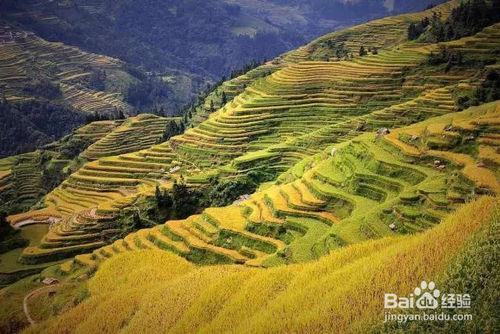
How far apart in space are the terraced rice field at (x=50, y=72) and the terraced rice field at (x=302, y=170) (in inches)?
3725

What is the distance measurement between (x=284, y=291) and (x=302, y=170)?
2523 centimetres

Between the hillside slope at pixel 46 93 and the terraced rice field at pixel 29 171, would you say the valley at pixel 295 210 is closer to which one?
the terraced rice field at pixel 29 171

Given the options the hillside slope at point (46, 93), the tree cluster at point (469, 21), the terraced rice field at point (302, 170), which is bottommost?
the hillside slope at point (46, 93)

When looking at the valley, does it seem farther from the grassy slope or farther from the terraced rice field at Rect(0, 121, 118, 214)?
the terraced rice field at Rect(0, 121, 118, 214)

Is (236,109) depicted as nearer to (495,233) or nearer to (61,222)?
(61,222)

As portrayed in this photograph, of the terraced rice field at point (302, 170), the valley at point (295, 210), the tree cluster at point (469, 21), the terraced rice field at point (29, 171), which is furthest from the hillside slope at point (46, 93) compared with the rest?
the tree cluster at point (469, 21)

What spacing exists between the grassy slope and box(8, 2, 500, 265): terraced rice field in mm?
4944

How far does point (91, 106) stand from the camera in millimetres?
167750

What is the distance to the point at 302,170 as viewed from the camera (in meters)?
42.3

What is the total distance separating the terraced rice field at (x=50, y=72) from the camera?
16175cm

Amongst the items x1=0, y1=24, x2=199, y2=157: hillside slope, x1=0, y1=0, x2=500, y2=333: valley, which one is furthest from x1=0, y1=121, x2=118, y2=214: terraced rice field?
x1=0, y1=24, x2=199, y2=157: hillside slope

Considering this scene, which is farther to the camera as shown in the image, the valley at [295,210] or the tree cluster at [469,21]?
the tree cluster at [469,21]

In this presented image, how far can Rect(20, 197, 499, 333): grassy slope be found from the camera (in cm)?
1367

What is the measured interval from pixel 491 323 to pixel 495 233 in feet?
9.48
